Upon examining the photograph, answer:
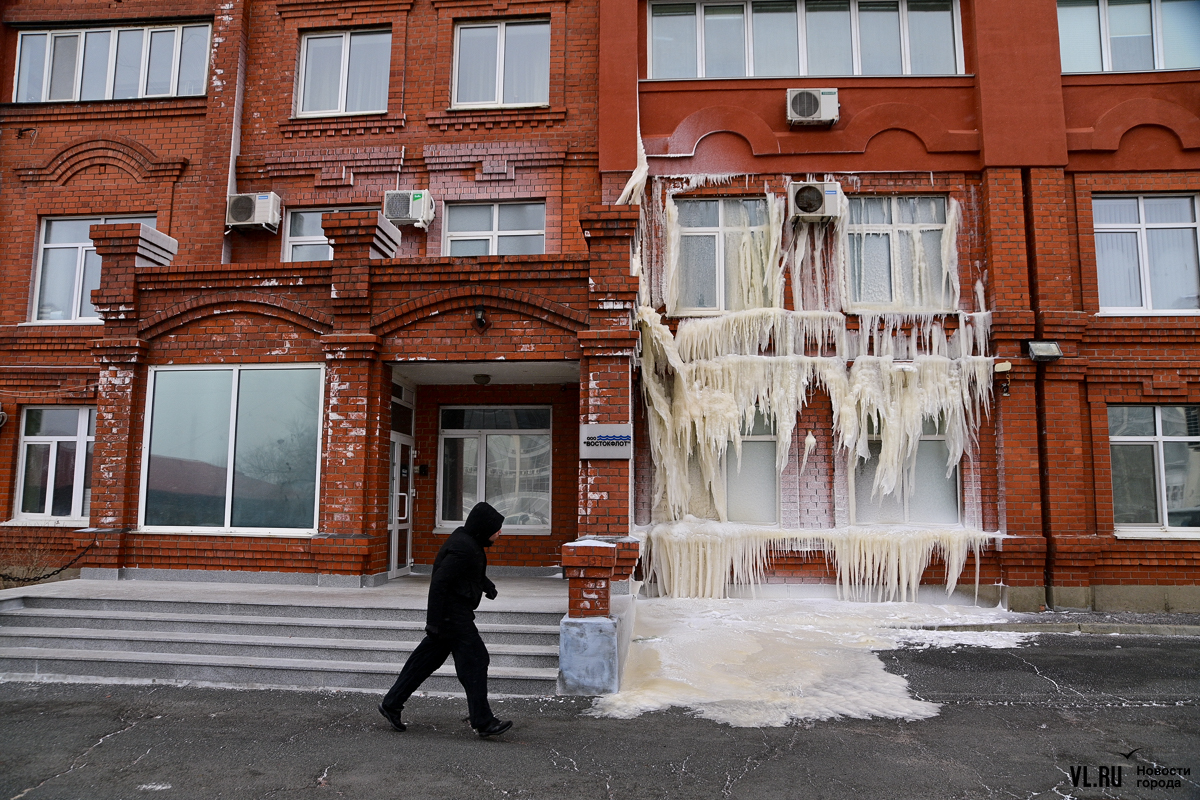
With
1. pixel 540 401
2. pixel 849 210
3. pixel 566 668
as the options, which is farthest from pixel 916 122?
pixel 566 668

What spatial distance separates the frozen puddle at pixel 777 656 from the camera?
614 centimetres

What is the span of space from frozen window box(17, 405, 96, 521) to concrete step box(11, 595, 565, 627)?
14.5 feet

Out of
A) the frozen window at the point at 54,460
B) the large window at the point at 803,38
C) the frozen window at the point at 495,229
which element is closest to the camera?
the large window at the point at 803,38

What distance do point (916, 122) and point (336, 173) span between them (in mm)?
8739

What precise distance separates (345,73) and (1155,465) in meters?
13.4

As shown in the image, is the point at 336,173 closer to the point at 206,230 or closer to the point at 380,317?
the point at 206,230

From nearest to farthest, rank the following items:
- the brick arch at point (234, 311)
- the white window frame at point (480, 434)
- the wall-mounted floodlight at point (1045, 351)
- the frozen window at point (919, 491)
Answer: the brick arch at point (234, 311) < the wall-mounted floodlight at point (1045, 351) < the frozen window at point (919, 491) < the white window frame at point (480, 434)

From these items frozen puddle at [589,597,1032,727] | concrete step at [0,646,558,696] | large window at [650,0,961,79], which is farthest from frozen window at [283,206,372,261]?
frozen puddle at [589,597,1032,727]

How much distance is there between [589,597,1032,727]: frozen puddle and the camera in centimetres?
614

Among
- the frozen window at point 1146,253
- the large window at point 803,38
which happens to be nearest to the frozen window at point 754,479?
the frozen window at point 1146,253

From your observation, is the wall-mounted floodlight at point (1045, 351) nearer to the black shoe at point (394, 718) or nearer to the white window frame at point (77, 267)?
the black shoe at point (394, 718)

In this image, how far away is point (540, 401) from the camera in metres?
11.1

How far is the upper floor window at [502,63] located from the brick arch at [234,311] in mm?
4574

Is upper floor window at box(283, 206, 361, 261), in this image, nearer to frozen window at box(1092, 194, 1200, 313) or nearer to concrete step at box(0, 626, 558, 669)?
concrete step at box(0, 626, 558, 669)
